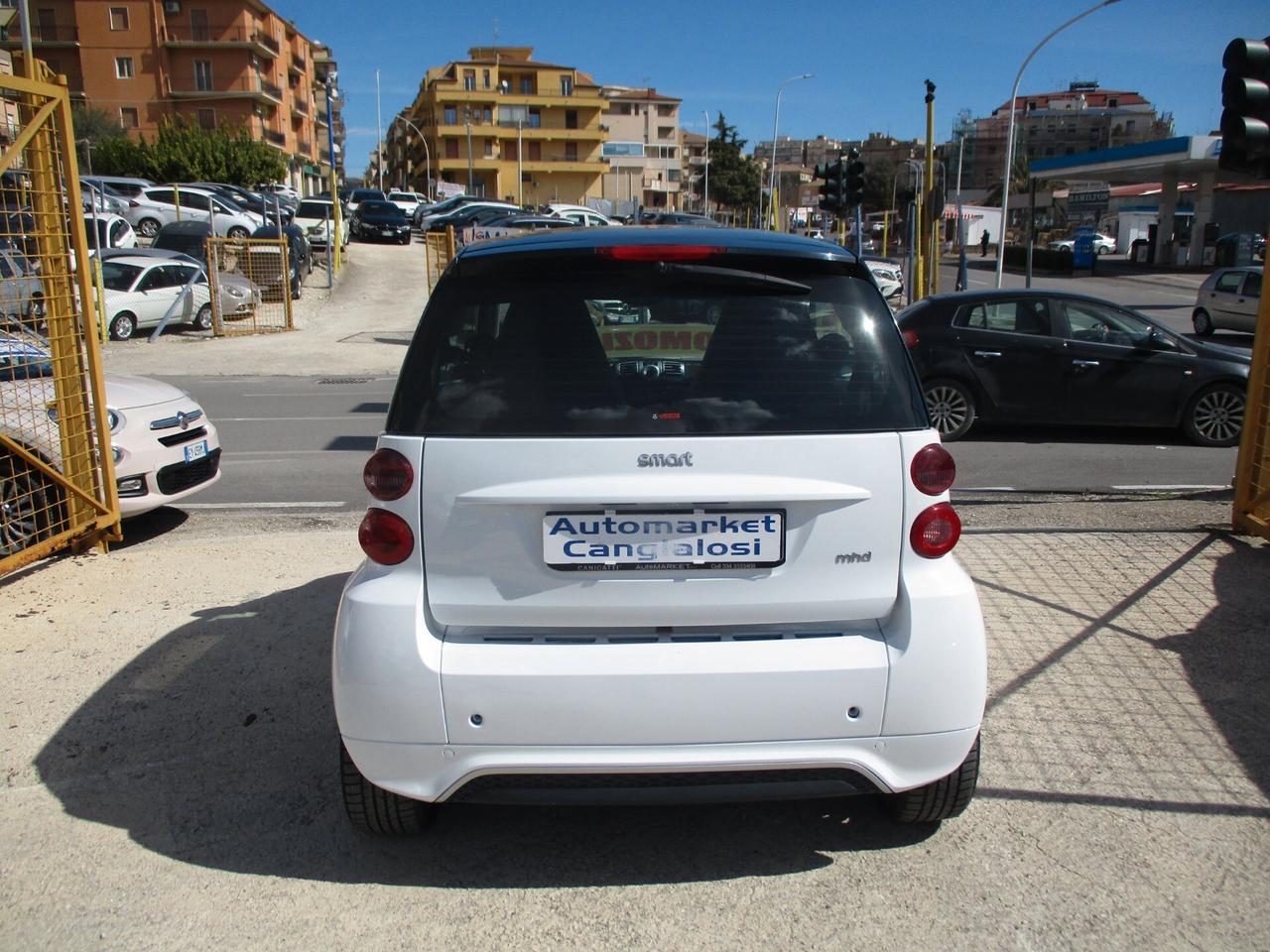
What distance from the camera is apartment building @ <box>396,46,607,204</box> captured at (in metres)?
100

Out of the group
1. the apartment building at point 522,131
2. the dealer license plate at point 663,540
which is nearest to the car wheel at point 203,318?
the dealer license plate at point 663,540

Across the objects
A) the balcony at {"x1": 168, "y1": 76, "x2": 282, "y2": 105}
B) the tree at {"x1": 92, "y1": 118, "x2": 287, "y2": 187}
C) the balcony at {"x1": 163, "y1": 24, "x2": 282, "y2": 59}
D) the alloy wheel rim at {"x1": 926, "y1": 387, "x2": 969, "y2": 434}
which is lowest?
the alloy wheel rim at {"x1": 926, "y1": 387, "x2": 969, "y2": 434}

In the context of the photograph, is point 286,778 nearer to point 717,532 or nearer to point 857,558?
point 717,532

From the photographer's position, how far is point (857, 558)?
9.15 ft

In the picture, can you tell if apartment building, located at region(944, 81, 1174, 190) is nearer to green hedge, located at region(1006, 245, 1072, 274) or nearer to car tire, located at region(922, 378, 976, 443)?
green hedge, located at region(1006, 245, 1072, 274)

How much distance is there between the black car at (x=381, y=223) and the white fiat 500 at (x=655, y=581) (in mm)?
41424

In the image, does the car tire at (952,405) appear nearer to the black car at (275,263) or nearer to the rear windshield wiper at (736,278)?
the rear windshield wiper at (736,278)

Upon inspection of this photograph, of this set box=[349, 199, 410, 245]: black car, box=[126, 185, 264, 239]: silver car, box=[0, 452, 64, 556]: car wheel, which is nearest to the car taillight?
box=[0, 452, 64, 556]: car wheel

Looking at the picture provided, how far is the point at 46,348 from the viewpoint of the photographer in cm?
598

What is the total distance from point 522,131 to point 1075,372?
96.2m

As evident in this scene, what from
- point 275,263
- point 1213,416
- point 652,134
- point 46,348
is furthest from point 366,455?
point 652,134

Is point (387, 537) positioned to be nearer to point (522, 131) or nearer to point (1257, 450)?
point (1257, 450)

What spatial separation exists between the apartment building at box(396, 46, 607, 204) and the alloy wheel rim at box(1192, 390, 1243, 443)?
9331 centimetres

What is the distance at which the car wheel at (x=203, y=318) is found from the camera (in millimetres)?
22922
